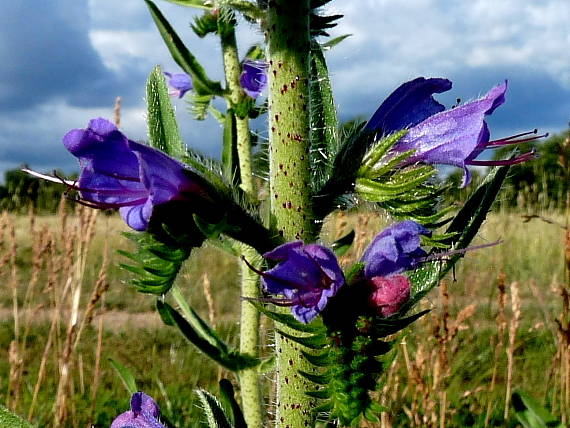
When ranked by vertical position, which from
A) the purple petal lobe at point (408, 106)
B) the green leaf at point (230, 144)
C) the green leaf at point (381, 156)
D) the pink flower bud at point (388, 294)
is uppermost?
the green leaf at point (230, 144)

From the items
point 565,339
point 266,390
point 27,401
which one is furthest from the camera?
point 27,401

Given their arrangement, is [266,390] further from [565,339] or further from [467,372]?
[467,372]

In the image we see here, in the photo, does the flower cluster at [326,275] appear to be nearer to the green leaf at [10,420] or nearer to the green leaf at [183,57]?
the green leaf at [10,420]

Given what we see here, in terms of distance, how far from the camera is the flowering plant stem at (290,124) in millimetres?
1071

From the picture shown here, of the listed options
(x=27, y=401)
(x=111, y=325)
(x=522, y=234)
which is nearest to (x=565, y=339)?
(x=27, y=401)

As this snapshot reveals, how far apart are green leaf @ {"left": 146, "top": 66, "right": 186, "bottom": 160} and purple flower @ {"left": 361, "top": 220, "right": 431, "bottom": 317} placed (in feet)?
1.74

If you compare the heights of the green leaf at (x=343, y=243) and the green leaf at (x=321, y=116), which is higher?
the green leaf at (x=321, y=116)

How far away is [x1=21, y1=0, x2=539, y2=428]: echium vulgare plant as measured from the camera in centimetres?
99

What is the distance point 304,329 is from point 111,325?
5776 mm

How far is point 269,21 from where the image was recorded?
1.08m

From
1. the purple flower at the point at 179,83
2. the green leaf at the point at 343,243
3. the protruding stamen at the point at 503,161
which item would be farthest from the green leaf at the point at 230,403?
the purple flower at the point at 179,83

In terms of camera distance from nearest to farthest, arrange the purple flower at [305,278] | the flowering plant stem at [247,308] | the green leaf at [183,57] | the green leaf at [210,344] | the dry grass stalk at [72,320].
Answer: the purple flower at [305,278] < the green leaf at [183,57] < the green leaf at [210,344] < the flowering plant stem at [247,308] < the dry grass stalk at [72,320]

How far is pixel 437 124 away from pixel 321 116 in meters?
0.24

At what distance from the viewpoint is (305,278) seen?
0.99 m
